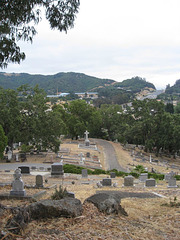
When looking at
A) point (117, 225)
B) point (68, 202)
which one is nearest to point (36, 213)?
point (68, 202)

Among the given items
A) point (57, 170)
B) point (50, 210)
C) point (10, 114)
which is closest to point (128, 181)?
point (57, 170)

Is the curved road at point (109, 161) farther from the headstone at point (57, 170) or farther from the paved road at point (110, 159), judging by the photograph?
the headstone at point (57, 170)

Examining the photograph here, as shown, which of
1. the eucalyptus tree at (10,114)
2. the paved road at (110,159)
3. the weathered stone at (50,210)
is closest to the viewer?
the weathered stone at (50,210)

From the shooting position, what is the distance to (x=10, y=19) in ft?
31.5

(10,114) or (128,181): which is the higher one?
(10,114)

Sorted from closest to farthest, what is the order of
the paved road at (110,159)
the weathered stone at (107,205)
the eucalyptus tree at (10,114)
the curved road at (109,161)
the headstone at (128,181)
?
the weathered stone at (107,205) → the headstone at (128,181) → the curved road at (109,161) → the eucalyptus tree at (10,114) → the paved road at (110,159)

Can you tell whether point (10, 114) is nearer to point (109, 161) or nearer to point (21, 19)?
point (109, 161)

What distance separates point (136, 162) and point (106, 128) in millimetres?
23584

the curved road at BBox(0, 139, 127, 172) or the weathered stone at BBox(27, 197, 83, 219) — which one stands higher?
the weathered stone at BBox(27, 197, 83, 219)

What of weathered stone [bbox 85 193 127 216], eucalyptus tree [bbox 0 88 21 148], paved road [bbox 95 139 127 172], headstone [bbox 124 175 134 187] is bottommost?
paved road [bbox 95 139 127 172]

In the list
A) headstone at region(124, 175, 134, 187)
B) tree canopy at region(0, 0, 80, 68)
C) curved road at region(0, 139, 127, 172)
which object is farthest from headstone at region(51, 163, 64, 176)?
tree canopy at region(0, 0, 80, 68)

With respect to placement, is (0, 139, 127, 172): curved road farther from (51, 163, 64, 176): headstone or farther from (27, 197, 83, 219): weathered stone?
(27, 197, 83, 219): weathered stone

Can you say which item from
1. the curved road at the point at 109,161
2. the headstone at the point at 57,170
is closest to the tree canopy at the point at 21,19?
the headstone at the point at 57,170

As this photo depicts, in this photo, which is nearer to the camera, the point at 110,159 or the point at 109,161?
the point at 109,161
